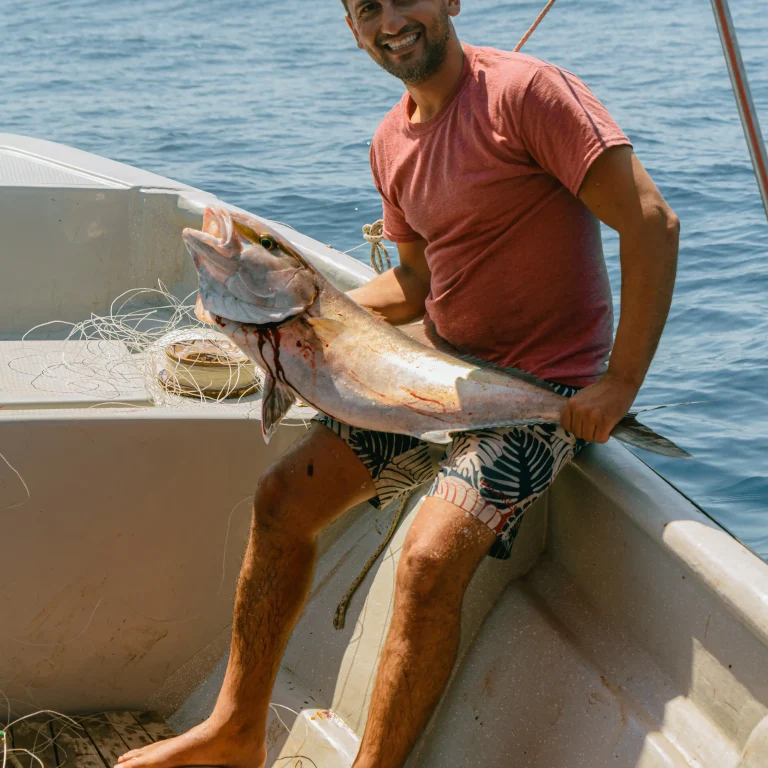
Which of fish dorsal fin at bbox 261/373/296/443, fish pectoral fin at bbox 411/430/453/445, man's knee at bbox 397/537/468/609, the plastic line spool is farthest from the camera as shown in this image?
the plastic line spool

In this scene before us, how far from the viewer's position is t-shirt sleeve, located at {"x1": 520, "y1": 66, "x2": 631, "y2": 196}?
2.19 m

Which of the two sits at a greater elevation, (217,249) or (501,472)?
(217,249)

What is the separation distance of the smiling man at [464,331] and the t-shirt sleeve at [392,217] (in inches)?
2.8

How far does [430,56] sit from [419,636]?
1382 mm

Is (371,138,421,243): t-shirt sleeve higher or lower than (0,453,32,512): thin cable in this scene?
higher

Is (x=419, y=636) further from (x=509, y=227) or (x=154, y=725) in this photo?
(x=154, y=725)

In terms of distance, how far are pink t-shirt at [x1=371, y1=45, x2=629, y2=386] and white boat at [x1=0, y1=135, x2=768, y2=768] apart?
0.32 meters

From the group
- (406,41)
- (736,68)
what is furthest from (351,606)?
(736,68)

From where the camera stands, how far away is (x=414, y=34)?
2516mm

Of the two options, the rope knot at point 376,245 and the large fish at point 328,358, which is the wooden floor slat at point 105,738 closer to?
the large fish at point 328,358

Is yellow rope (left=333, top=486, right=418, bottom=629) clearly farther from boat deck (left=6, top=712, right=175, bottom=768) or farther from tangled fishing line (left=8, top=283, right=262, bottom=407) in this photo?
tangled fishing line (left=8, top=283, right=262, bottom=407)

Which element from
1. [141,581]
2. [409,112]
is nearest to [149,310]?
[141,581]

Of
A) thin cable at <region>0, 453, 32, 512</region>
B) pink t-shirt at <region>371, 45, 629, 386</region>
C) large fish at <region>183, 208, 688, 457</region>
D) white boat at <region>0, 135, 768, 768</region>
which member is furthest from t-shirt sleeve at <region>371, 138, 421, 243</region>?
thin cable at <region>0, 453, 32, 512</region>

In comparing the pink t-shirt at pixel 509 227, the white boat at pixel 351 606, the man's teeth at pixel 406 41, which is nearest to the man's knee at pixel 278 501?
the white boat at pixel 351 606
